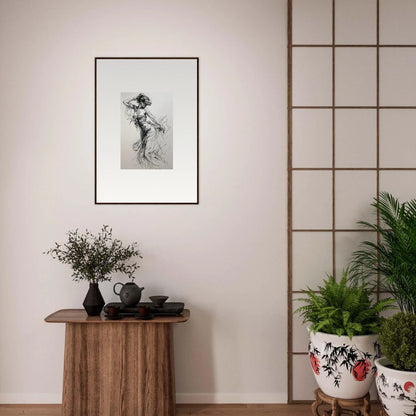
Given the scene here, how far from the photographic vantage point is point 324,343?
247cm

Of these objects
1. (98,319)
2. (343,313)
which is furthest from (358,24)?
(98,319)

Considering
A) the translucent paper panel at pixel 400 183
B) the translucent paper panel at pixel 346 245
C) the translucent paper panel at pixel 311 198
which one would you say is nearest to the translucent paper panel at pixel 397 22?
the translucent paper panel at pixel 400 183

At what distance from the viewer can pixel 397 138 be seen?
2959mm

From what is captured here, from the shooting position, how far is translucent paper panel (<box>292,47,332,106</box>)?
2.97m

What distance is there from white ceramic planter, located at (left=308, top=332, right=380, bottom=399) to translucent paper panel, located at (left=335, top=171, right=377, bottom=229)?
80 centimetres

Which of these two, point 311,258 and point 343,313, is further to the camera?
point 311,258

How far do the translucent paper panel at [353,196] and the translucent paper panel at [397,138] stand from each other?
152 mm

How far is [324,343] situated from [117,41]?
7.44 feet

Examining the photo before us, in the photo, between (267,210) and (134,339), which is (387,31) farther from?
(134,339)

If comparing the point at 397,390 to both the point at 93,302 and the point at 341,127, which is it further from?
the point at 93,302

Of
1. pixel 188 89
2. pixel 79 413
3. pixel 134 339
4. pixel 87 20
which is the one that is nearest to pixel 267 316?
pixel 134 339

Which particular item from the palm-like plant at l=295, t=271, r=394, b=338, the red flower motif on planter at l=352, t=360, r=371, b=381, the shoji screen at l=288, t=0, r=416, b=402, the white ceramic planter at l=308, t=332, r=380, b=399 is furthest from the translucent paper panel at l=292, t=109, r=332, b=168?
the red flower motif on planter at l=352, t=360, r=371, b=381

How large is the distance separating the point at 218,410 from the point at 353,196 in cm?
163

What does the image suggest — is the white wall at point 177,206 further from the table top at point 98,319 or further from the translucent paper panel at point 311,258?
the table top at point 98,319
